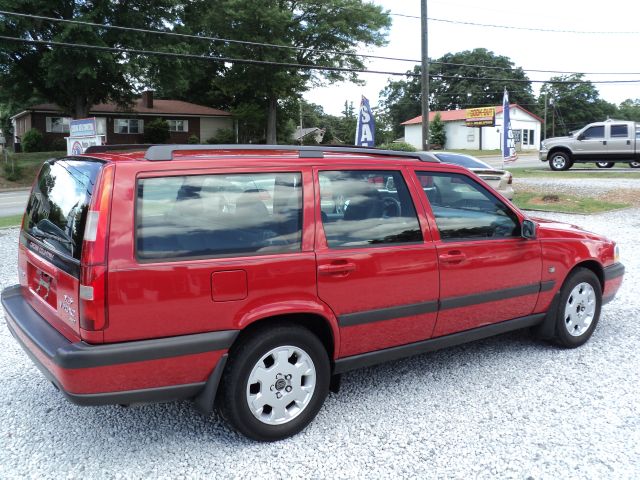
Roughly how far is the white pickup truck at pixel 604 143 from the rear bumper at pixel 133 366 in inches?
951

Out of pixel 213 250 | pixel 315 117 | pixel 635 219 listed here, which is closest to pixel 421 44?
pixel 635 219

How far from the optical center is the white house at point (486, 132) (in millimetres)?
62562

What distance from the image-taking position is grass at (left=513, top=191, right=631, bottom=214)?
13843mm

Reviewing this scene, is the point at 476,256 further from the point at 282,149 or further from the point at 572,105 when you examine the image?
the point at 572,105

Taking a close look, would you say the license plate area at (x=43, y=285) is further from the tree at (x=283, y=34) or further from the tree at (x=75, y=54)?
the tree at (x=283, y=34)

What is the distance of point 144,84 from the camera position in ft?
111

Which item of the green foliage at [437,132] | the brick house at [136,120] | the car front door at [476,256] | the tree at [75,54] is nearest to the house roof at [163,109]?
the brick house at [136,120]

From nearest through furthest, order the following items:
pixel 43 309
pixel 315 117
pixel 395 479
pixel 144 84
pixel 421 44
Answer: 1. pixel 395 479
2. pixel 43 309
3. pixel 421 44
4. pixel 144 84
5. pixel 315 117

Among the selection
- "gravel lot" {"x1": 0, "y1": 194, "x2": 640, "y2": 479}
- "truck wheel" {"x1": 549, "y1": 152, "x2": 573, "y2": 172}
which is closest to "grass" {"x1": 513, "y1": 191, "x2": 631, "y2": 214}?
"truck wheel" {"x1": 549, "y1": 152, "x2": 573, "y2": 172}

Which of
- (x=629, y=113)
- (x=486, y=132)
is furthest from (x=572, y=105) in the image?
(x=486, y=132)

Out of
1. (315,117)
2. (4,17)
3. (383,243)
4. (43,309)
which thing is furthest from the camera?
(315,117)

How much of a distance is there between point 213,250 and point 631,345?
12.8 feet

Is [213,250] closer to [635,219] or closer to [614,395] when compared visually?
[614,395]

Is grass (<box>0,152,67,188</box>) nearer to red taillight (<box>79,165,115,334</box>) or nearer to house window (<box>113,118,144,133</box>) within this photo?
house window (<box>113,118,144,133</box>)
